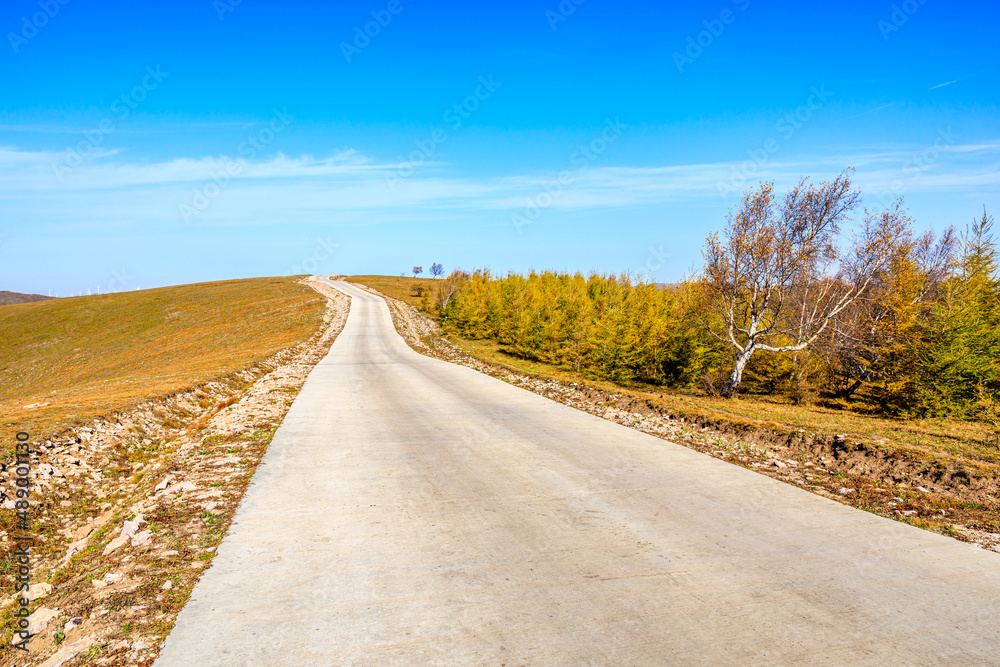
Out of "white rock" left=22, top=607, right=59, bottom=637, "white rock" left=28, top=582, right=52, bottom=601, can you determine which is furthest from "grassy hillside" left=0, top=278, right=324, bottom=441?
"white rock" left=22, top=607, right=59, bottom=637


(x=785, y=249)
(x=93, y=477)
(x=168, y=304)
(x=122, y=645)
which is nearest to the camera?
(x=122, y=645)

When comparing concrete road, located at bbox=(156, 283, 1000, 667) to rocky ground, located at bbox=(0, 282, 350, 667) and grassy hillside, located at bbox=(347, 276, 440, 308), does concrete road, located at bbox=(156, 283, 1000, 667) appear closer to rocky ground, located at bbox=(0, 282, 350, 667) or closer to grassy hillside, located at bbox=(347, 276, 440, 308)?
rocky ground, located at bbox=(0, 282, 350, 667)

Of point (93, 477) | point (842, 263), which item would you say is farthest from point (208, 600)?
point (842, 263)

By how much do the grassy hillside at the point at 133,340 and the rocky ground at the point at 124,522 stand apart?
4.73 ft

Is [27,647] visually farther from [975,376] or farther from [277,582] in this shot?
[975,376]

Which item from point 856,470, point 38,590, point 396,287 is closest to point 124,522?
point 38,590

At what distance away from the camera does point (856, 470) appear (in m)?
8.36

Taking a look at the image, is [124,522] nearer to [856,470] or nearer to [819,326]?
[856,470]

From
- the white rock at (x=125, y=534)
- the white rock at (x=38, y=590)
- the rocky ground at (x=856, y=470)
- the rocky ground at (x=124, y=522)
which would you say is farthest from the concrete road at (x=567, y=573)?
the white rock at (x=38, y=590)

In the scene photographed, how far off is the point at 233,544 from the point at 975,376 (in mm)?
21694

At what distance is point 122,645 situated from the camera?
387cm

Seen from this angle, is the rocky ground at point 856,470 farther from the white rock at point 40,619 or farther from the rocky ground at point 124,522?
the white rock at point 40,619

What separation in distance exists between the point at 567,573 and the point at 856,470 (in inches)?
246

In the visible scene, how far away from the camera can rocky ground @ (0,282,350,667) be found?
4.10m
